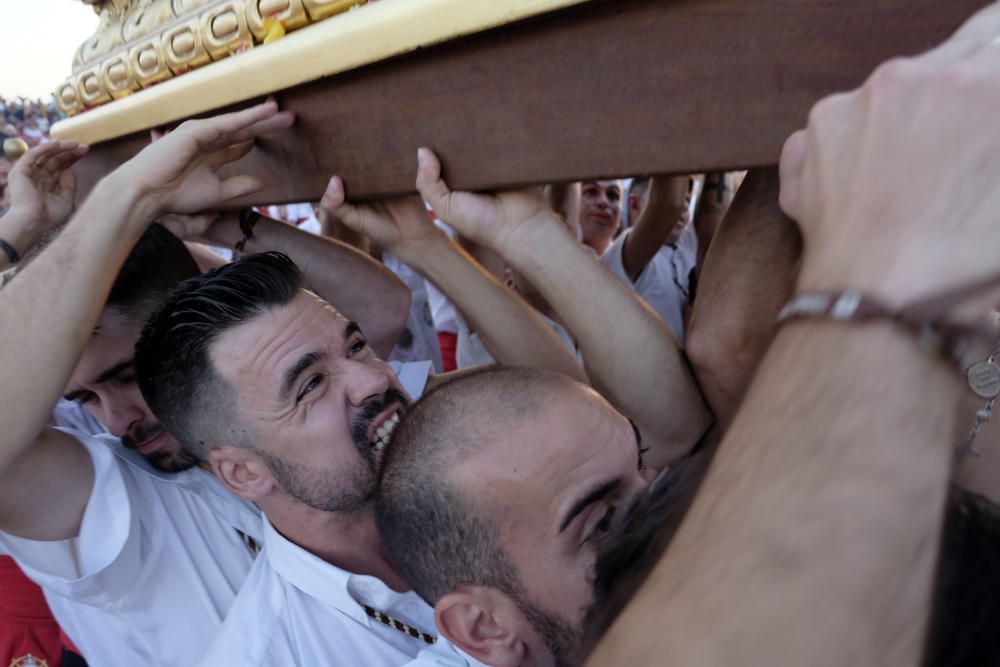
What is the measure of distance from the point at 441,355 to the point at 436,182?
7.23ft

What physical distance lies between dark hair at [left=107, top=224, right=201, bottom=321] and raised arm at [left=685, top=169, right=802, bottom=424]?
3.92 ft

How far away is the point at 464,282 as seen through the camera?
4.65 ft

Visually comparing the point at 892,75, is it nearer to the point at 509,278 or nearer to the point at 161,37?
the point at 161,37

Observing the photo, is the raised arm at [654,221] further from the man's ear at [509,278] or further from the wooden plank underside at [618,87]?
the wooden plank underside at [618,87]

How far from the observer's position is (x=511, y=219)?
1.01 m

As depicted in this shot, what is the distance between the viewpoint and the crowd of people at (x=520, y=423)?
0.36 m

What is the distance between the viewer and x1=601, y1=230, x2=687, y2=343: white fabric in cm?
282

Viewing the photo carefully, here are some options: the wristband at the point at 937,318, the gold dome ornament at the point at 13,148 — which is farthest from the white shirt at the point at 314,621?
the gold dome ornament at the point at 13,148

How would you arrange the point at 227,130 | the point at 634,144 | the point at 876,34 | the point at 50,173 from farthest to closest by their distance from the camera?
the point at 50,173 → the point at 227,130 → the point at 634,144 → the point at 876,34

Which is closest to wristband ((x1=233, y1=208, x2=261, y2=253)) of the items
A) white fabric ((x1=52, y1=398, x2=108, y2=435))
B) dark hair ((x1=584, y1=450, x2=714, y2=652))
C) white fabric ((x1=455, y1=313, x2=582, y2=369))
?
white fabric ((x1=52, y1=398, x2=108, y2=435))

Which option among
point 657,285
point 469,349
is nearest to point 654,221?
point 657,285

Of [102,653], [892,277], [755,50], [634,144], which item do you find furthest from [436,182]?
[102,653]

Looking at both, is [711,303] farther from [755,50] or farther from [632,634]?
[632,634]

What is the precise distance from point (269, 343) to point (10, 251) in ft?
1.87
